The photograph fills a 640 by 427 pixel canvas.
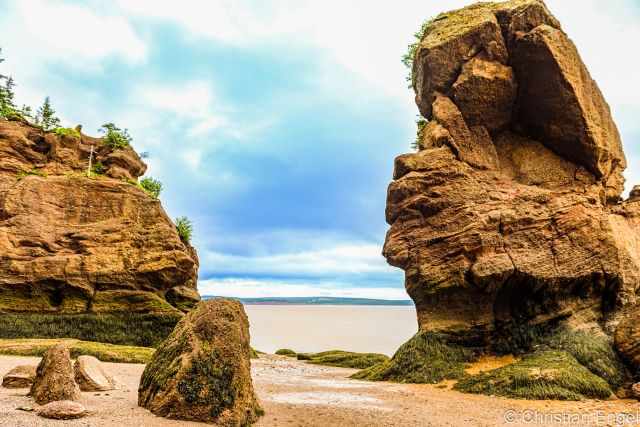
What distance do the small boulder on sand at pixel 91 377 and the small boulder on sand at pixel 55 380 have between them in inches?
58.4

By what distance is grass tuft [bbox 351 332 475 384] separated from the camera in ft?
64.8

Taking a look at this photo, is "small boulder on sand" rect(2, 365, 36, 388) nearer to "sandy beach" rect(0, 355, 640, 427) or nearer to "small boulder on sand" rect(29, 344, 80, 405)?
"sandy beach" rect(0, 355, 640, 427)

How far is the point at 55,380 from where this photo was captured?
399 inches

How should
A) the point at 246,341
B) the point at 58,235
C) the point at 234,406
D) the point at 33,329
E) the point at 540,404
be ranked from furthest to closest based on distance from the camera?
the point at 58,235 < the point at 33,329 < the point at 540,404 < the point at 246,341 < the point at 234,406

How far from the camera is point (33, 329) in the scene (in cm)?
2272

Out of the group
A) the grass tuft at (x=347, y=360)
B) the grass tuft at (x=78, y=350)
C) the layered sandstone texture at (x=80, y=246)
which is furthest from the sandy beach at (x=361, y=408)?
the grass tuft at (x=347, y=360)

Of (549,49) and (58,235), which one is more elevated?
(549,49)

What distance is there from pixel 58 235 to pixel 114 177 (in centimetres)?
782

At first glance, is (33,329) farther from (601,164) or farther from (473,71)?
(601,164)

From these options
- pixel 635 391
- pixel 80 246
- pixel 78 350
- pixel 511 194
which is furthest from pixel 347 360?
pixel 635 391

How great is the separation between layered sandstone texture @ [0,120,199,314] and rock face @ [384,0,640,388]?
519 inches

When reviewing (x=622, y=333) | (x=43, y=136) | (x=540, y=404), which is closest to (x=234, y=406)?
(x=540, y=404)

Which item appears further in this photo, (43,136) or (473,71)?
(43,136)

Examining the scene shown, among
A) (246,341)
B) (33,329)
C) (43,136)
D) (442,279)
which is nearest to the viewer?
(246,341)
